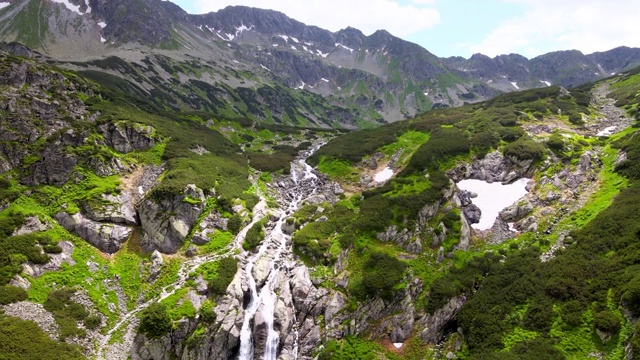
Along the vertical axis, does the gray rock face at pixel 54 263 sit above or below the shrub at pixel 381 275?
above

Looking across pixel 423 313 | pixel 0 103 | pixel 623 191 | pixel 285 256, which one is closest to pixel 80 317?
pixel 285 256

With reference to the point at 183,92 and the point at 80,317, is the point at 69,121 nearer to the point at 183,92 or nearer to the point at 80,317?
the point at 80,317

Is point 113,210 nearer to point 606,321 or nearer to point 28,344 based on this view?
point 28,344

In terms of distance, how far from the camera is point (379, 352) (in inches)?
1105

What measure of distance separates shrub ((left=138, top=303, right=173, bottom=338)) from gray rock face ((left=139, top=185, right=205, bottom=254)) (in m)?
9.38

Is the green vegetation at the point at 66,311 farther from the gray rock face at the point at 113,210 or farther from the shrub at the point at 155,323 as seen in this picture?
the gray rock face at the point at 113,210

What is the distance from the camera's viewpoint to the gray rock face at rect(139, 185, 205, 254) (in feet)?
120

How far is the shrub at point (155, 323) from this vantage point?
27422mm

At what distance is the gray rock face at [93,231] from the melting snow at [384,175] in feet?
121

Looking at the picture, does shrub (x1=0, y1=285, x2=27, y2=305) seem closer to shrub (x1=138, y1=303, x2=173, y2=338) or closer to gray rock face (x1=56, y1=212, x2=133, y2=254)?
gray rock face (x1=56, y1=212, x2=133, y2=254)

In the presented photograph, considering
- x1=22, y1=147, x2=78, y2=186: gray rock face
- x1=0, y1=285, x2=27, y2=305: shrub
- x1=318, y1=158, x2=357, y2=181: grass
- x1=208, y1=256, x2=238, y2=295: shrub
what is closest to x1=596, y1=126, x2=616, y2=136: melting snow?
x1=318, y1=158, x2=357, y2=181: grass

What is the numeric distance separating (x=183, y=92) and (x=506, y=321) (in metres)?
148

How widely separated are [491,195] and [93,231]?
4610 centimetres

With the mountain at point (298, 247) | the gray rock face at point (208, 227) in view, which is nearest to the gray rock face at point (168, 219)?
the mountain at point (298, 247)
